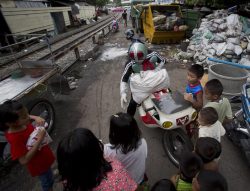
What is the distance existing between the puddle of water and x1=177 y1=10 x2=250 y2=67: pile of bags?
312cm

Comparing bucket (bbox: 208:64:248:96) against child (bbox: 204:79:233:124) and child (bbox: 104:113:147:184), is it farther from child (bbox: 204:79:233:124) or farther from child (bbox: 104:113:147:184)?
child (bbox: 104:113:147:184)

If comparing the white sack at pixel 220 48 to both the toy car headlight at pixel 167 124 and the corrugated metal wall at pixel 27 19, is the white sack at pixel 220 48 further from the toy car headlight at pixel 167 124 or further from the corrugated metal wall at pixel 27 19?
the corrugated metal wall at pixel 27 19

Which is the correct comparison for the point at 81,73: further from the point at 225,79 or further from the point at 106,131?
the point at 225,79

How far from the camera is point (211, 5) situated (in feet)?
29.1

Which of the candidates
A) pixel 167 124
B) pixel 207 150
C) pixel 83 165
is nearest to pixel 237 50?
pixel 167 124

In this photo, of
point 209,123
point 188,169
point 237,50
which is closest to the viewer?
point 188,169

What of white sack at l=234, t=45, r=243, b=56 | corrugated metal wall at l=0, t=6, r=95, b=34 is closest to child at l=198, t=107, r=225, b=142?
white sack at l=234, t=45, r=243, b=56

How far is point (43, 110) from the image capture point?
370 cm

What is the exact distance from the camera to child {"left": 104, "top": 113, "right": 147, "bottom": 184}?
162 cm

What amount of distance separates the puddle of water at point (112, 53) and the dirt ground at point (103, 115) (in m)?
0.05

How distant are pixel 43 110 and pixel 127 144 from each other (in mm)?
2677

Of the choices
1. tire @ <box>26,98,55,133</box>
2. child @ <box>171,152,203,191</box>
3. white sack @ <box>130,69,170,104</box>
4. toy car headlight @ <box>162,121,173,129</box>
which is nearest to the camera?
child @ <box>171,152,203,191</box>

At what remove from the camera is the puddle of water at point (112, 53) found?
8750 millimetres

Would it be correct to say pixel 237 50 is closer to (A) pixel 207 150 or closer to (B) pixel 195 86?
(B) pixel 195 86
